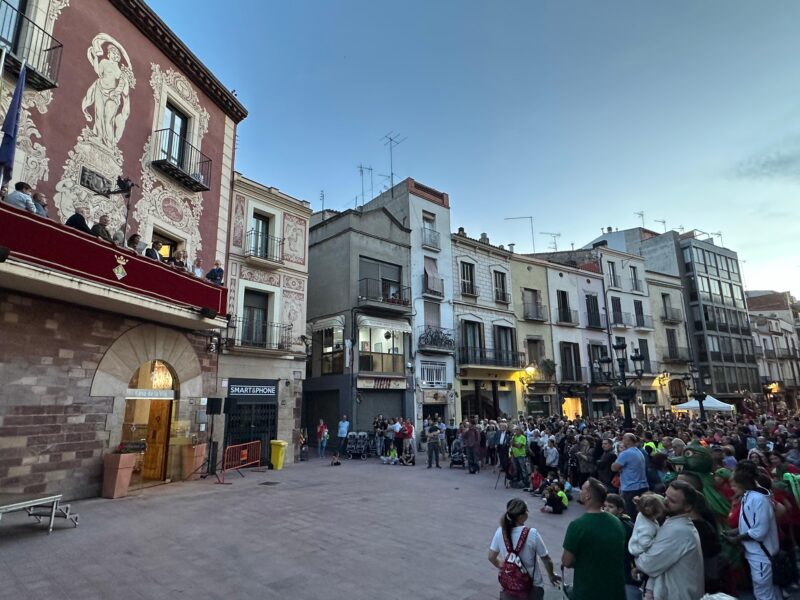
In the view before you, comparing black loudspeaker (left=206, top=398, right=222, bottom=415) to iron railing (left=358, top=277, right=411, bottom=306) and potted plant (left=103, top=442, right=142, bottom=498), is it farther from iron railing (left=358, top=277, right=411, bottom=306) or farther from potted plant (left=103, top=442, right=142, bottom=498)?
iron railing (left=358, top=277, right=411, bottom=306)

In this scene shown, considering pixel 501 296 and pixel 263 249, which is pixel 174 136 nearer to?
pixel 263 249

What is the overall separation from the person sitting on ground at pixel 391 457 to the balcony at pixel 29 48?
15.0 meters

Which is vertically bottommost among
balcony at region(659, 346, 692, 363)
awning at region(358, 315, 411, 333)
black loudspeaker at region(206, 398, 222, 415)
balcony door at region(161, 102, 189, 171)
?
black loudspeaker at region(206, 398, 222, 415)

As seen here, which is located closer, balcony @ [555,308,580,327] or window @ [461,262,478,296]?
window @ [461,262,478,296]

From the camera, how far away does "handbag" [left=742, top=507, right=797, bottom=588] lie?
470 cm

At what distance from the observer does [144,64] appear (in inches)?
500

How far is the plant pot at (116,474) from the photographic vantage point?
1012 cm

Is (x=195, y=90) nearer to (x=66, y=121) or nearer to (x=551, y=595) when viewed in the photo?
(x=66, y=121)

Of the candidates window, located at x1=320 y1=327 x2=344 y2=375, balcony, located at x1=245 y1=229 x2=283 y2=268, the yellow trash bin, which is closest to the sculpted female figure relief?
balcony, located at x1=245 y1=229 x2=283 y2=268

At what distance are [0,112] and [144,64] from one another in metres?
4.82

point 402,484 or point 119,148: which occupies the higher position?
point 119,148

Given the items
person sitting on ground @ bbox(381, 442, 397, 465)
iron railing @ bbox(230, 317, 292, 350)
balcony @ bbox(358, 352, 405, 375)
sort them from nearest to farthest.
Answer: iron railing @ bbox(230, 317, 292, 350) → person sitting on ground @ bbox(381, 442, 397, 465) → balcony @ bbox(358, 352, 405, 375)

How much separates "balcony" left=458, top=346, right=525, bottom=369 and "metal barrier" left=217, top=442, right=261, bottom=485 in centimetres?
1263

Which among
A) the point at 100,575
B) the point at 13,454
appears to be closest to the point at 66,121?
the point at 13,454
